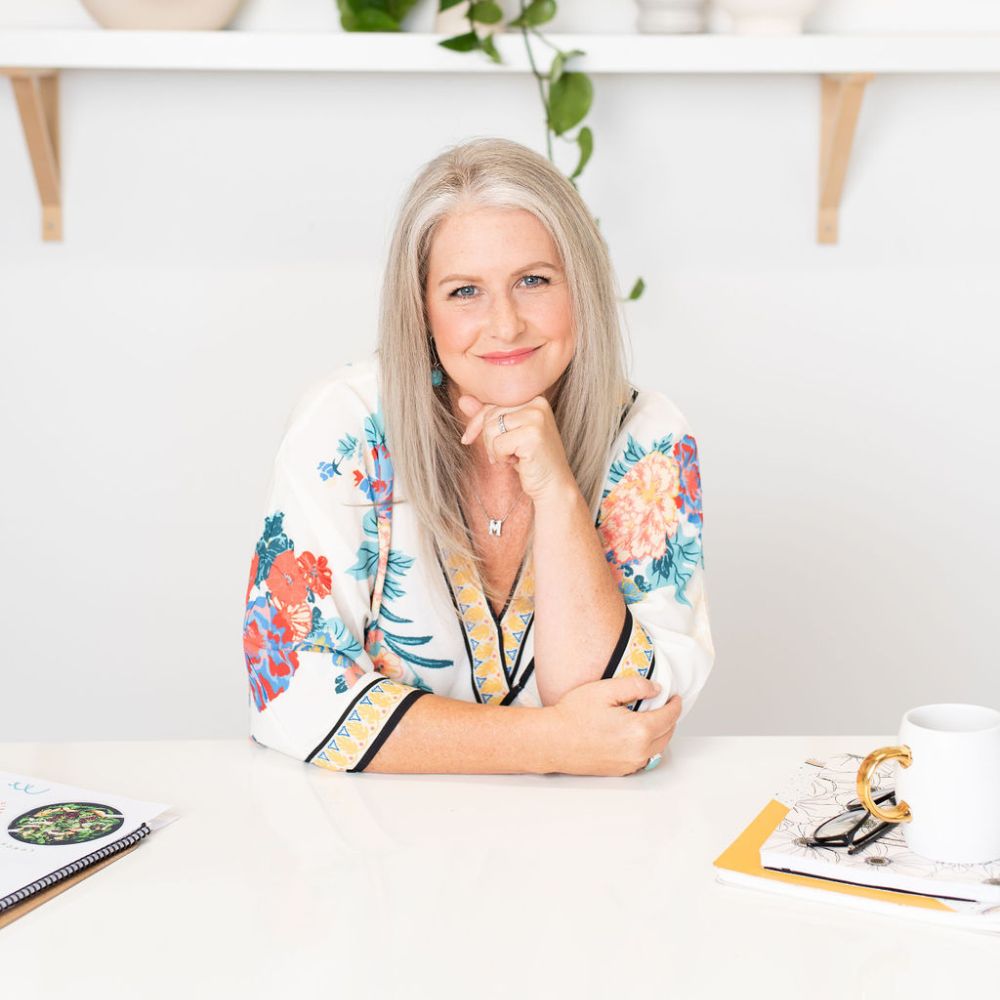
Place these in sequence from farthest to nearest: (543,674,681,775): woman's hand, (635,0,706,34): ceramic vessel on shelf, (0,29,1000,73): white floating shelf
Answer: (635,0,706,34): ceramic vessel on shelf
(0,29,1000,73): white floating shelf
(543,674,681,775): woman's hand

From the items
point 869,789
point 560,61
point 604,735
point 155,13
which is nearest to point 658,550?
point 604,735

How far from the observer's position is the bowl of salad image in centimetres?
99

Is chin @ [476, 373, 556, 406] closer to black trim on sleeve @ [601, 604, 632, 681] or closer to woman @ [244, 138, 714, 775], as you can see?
woman @ [244, 138, 714, 775]

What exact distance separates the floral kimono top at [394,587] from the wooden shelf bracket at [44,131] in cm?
99

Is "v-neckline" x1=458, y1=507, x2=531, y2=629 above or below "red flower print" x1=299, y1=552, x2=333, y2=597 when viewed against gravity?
below

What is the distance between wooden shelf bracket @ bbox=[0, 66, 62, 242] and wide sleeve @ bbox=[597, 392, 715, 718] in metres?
1.21

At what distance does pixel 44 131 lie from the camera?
215cm

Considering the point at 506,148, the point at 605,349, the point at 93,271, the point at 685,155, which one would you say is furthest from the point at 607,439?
the point at 93,271

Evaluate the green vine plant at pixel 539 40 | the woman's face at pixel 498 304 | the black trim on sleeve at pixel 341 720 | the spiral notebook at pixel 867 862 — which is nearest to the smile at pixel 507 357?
the woman's face at pixel 498 304

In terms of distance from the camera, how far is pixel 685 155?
227 cm

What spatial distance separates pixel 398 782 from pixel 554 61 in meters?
1.28

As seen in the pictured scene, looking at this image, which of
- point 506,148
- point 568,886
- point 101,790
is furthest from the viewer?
point 506,148

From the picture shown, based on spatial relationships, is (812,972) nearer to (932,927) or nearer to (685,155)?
(932,927)

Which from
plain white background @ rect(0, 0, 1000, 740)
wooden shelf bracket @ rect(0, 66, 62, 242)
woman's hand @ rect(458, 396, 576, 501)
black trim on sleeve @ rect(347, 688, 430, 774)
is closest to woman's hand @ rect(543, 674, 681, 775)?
black trim on sleeve @ rect(347, 688, 430, 774)
